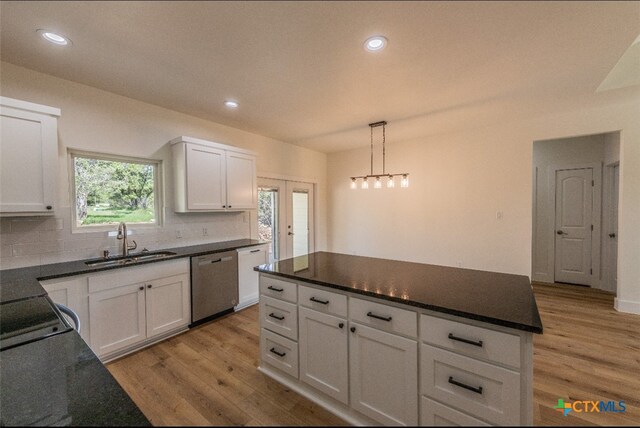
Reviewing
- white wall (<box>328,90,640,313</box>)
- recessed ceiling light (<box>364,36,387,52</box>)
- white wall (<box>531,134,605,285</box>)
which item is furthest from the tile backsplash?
white wall (<box>531,134,605,285</box>)

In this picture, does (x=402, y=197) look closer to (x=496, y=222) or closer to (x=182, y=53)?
(x=496, y=222)

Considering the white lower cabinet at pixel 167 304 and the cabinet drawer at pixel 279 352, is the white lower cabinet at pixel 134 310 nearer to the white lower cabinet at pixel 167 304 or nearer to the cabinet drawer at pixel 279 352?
the white lower cabinet at pixel 167 304

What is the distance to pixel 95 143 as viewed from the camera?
2.71 m

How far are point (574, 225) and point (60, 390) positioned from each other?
21.0 feet

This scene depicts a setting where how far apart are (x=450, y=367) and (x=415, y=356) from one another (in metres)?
0.16

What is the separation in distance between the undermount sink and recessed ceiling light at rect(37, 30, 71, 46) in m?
1.76

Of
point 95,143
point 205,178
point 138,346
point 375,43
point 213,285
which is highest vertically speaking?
point 375,43

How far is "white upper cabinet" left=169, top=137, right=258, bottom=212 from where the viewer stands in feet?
10.4

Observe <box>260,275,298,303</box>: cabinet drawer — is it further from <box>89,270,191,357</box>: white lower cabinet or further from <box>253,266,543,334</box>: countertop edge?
<box>89,270,191,357</box>: white lower cabinet

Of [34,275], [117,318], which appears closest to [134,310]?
[117,318]

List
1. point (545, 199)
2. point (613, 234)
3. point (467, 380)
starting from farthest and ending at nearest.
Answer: point (545, 199) < point (613, 234) < point (467, 380)

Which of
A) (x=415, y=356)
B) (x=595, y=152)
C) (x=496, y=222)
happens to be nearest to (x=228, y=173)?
A: (x=415, y=356)

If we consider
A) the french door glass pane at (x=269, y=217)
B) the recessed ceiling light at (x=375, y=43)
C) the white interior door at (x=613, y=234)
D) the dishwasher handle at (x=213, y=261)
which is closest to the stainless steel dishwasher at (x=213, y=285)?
the dishwasher handle at (x=213, y=261)

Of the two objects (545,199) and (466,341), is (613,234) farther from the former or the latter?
(466,341)
